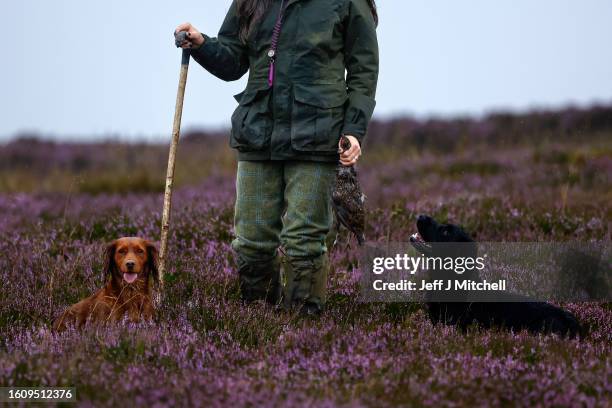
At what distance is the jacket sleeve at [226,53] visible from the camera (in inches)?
224

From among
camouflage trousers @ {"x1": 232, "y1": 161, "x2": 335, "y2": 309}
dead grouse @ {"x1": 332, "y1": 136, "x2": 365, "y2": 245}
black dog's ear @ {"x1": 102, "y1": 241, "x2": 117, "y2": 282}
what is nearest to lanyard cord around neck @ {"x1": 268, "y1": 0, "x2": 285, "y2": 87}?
camouflage trousers @ {"x1": 232, "y1": 161, "x2": 335, "y2": 309}

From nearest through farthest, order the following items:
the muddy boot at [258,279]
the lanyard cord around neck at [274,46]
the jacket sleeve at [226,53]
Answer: the lanyard cord around neck at [274,46], the jacket sleeve at [226,53], the muddy boot at [258,279]

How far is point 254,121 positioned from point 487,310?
2.23 m

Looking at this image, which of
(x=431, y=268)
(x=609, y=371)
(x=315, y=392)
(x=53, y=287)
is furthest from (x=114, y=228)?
(x=609, y=371)

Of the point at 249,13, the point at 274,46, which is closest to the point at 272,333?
the point at 274,46

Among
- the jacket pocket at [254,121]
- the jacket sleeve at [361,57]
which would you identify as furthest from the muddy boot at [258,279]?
the jacket sleeve at [361,57]

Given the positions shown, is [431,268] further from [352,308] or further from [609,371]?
[609,371]

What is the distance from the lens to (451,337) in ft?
16.0

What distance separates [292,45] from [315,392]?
2.66 metres

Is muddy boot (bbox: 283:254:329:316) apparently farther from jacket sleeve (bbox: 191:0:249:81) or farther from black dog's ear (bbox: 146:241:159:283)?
jacket sleeve (bbox: 191:0:249:81)

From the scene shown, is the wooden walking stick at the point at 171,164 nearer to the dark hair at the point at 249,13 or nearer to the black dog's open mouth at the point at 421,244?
the dark hair at the point at 249,13

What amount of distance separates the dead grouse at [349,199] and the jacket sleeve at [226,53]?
3.93ft

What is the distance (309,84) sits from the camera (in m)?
5.35

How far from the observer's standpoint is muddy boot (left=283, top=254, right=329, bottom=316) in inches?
218
